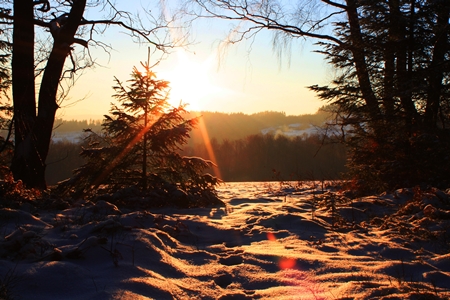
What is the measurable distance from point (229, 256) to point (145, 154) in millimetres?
4234

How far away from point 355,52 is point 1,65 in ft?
38.4

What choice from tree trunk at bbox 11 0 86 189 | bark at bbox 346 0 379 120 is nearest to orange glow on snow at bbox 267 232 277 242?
bark at bbox 346 0 379 120

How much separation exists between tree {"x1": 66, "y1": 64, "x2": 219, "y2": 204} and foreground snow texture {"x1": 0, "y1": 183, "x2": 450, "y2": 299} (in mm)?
1909

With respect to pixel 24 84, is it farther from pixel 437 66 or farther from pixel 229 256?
pixel 437 66

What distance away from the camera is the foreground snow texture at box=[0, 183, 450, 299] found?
232 cm

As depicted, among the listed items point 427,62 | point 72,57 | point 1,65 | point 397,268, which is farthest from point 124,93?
point 1,65

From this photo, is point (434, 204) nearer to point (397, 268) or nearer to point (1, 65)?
point (397, 268)

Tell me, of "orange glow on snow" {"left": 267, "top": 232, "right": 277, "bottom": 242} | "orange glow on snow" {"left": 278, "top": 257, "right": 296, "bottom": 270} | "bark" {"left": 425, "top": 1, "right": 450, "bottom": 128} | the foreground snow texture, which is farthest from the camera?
"bark" {"left": 425, "top": 1, "right": 450, "bottom": 128}

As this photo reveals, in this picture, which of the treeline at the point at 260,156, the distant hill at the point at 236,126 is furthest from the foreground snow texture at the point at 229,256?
the distant hill at the point at 236,126

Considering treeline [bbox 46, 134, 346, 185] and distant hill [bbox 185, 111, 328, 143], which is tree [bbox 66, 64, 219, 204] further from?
distant hill [bbox 185, 111, 328, 143]

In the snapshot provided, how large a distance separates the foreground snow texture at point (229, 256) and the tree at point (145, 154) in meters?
1.91

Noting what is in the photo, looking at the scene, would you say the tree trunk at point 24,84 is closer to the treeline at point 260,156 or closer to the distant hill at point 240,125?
the treeline at point 260,156

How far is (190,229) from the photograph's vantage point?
444cm

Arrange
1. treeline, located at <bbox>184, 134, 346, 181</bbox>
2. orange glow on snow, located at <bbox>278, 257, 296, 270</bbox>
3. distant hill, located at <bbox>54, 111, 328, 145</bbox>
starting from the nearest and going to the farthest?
orange glow on snow, located at <bbox>278, 257, 296, 270</bbox> → treeline, located at <bbox>184, 134, 346, 181</bbox> → distant hill, located at <bbox>54, 111, 328, 145</bbox>
